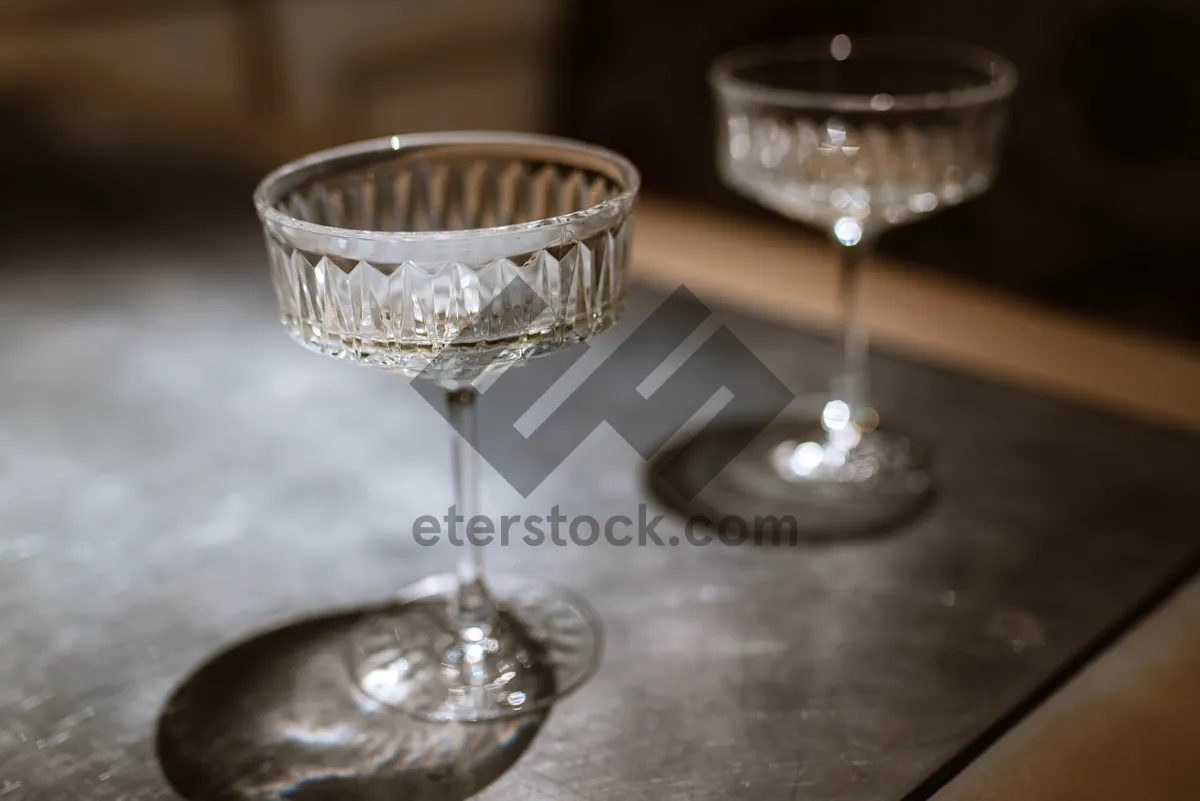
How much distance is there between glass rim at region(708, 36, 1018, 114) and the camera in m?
0.61

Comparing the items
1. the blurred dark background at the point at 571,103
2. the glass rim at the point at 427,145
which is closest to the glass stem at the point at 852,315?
the glass rim at the point at 427,145

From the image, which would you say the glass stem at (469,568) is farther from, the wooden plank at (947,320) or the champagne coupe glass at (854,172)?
the wooden plank at (947,320)

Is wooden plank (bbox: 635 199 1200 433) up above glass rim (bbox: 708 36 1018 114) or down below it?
below

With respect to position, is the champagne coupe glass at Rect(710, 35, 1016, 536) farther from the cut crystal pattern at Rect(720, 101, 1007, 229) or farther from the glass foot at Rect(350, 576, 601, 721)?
the glass foot at Rect(350, 576, 601, 721)

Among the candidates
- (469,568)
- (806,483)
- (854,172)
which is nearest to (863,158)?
(854,172)

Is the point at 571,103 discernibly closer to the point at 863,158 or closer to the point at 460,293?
the point at 863,158

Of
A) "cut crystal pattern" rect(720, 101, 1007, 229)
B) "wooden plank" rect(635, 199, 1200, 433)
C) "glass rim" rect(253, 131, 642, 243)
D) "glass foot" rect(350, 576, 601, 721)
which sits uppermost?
"glass rim" rect(253, 131, 642, 243)

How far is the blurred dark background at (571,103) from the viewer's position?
106 centimetres

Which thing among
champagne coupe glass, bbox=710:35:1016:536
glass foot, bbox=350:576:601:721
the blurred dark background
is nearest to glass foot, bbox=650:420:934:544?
champagne coupe glass, bbox=710:35:1016:536

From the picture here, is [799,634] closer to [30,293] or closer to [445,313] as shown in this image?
[445,313]

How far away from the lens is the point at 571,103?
5.32 ft

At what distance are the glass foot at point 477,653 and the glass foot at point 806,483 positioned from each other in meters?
0.11

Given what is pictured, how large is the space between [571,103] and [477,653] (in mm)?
1206

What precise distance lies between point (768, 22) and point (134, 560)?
980 mm
